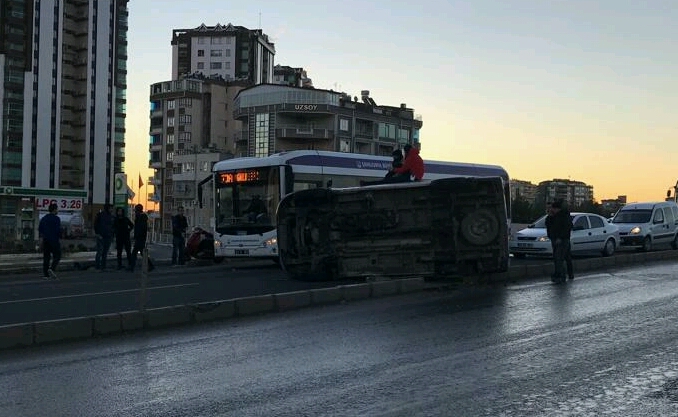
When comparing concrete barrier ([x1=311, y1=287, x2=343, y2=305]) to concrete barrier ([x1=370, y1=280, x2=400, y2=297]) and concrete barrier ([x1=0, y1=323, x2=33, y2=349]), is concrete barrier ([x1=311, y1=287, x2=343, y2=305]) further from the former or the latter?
concrete barrier ([x1=0, y1=323, x2=33, y2=349])

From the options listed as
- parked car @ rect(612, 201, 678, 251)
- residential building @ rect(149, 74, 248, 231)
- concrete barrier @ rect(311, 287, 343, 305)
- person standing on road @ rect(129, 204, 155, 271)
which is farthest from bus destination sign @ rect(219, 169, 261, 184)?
residential building @ rect(149, 74, 248, 231)

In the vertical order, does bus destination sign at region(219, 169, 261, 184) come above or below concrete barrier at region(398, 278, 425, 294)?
above

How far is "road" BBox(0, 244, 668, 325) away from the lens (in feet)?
37.6

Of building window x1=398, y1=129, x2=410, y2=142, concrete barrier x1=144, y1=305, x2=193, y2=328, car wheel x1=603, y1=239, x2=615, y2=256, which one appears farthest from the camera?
building window x1=398, y1=129, x2=410, y2=142

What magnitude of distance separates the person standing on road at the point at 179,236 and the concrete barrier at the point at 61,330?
1239 centimetres

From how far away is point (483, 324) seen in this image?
9.73 m

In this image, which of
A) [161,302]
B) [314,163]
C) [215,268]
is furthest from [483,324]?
[215,268]

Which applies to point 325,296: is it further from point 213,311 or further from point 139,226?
point 139,226

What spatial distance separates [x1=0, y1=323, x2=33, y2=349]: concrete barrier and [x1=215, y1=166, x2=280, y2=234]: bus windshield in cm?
1109

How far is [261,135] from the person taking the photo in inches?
3782

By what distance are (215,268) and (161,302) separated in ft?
29.0

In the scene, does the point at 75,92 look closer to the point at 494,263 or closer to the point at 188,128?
the point at 188,128

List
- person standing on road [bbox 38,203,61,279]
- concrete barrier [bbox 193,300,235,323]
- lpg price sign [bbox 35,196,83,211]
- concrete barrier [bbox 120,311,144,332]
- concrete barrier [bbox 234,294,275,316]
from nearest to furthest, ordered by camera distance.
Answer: concrete barrier [bbox 120,311,144,332] → concrete barrier [bbox 193,300,235,323] → concrete barrier [bbox 234,294,275,316] → person standing on road [bbox 38,203,61,279] → lpg price sign [bbox 35,196,83,211]

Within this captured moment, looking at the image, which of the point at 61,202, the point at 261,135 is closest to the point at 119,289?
the point at 61,202
